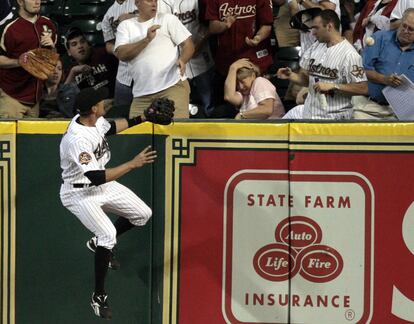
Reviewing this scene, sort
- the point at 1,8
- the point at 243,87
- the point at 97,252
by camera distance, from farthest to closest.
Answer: the point at 1,8
the point at 243,87
the point at 97,252

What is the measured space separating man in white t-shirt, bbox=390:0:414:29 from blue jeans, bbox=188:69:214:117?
1.97 meters

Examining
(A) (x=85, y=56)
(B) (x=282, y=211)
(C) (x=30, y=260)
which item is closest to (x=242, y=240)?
(B) (x=282, y=211)

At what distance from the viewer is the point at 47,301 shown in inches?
393

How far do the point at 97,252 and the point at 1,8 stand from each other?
145 inches

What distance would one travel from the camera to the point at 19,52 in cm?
1123

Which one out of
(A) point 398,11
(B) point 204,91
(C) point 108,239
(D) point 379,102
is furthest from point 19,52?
(A) point 398,11

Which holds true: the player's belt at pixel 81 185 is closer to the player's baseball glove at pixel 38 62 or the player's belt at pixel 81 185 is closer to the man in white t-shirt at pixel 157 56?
the man in white t-shirt at pixel 157 56

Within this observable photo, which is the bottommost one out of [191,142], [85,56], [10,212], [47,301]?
[47,301]

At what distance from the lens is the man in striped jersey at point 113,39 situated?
11.5 metres

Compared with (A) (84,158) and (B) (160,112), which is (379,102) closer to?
(B) (160,112)

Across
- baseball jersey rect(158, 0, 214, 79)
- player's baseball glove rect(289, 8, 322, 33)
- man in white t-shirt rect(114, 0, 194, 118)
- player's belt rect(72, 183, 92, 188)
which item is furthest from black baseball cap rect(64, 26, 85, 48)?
player's belt rect(72, 183, 92, 188)

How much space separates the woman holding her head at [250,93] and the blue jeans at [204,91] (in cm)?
76

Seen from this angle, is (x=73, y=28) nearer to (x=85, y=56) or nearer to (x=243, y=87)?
(x=85, y=56)

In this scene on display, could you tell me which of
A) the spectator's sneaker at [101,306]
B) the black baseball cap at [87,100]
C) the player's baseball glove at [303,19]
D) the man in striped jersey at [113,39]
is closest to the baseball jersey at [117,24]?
the man in striped jersey at [113,39]
